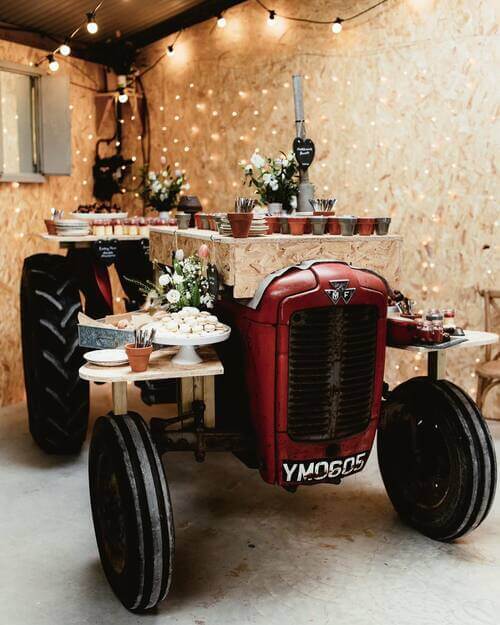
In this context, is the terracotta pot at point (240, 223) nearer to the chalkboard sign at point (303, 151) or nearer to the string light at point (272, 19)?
the chalkboard sign at point (303, 151)

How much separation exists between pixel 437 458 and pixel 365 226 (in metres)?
1.14

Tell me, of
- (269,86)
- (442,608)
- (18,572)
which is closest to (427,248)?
(269,86)

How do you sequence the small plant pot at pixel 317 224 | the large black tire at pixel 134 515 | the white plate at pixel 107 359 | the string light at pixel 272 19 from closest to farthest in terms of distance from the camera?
1. the large black tire at pixel 134 515
2. the white plate at pixel 107 359
3. the small plant pot at pixel 317 224
4. the string light at pixel 272 19

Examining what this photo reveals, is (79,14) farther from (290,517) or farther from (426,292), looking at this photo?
(290,517)

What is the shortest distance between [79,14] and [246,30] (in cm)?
137

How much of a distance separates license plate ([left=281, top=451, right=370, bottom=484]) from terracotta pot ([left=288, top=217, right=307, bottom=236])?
3.51 ft

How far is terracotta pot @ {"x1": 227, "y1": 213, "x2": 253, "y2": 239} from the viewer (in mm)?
3191

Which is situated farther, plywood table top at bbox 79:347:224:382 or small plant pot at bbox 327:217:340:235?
small plant pot at bbox 327:217:340:235

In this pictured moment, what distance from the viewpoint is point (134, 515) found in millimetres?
2680

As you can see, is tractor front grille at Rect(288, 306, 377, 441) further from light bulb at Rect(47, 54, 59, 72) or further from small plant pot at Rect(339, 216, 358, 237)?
light bulb at Rect(47, 54, 59, 72)

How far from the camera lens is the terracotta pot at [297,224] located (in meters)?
3.41

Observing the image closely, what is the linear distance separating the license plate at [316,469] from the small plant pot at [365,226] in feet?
3.42

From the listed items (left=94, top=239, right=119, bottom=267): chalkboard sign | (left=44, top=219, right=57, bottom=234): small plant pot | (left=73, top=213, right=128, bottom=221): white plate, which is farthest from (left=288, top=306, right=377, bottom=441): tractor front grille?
(left=73, top=213, right=128, bottom=221): white plate

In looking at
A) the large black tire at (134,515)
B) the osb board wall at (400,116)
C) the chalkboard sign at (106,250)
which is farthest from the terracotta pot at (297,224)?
the osb board wall at (400,116)
